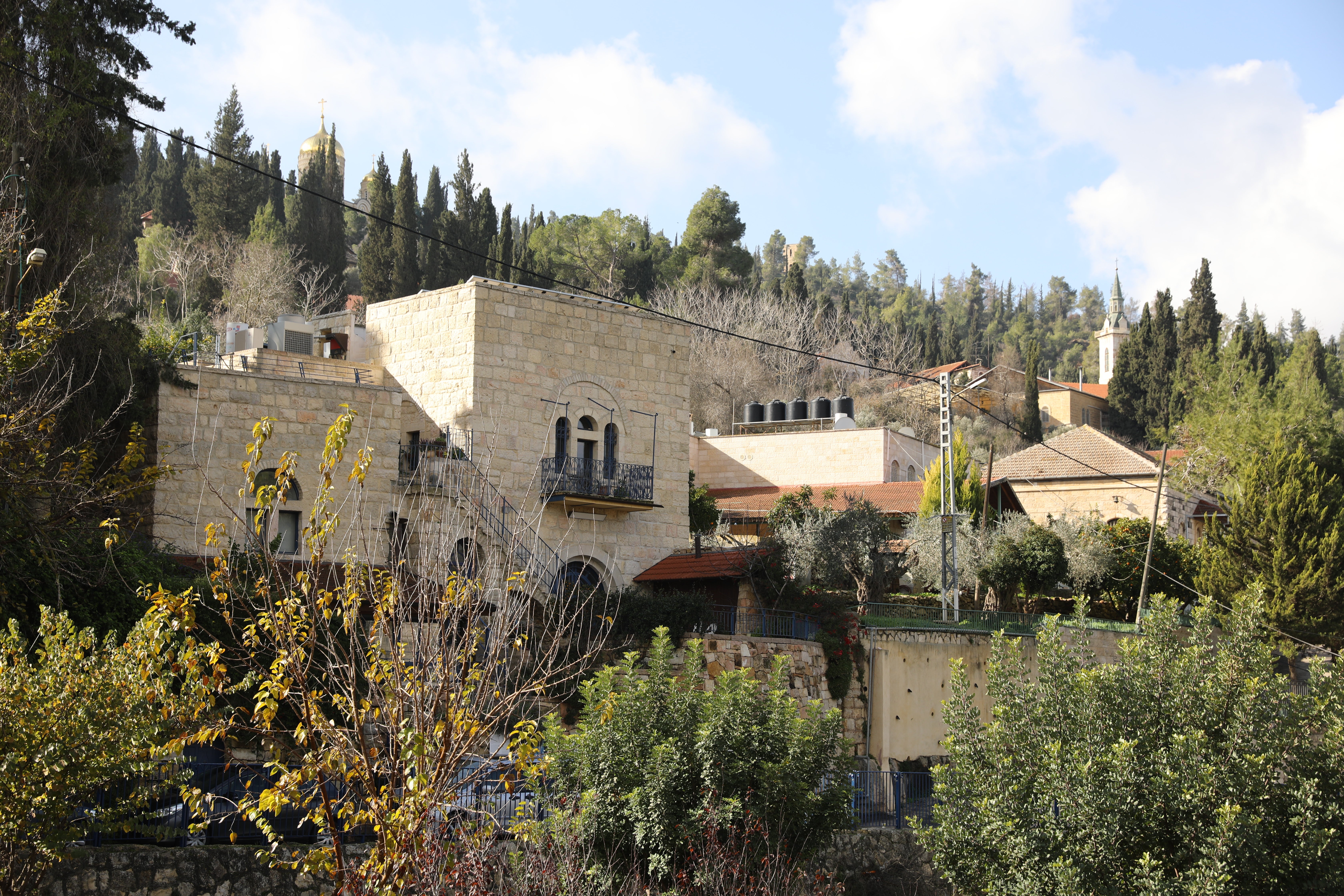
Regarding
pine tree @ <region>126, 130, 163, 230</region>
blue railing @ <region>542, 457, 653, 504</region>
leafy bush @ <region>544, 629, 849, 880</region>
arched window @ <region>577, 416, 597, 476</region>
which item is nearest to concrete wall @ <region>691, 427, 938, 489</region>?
blue railing @ <region>542, 457, 653, 504</region>

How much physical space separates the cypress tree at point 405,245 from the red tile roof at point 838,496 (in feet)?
68.9

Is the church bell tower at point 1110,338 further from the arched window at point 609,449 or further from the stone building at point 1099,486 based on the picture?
the arched window at point 609,449

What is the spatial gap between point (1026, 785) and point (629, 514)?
14.4 meters

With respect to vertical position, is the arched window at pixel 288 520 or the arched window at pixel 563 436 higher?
the arched window at pixel 563 436

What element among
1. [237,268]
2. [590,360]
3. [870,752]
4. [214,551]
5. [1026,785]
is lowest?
[870,752]

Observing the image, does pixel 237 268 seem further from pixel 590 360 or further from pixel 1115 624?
pixel 1115 624

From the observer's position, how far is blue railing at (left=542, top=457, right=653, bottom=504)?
22719 mm

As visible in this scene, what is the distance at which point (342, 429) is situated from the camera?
7.50m

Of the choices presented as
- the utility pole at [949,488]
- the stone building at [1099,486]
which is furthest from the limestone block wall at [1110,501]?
the utility pole at [949,488]

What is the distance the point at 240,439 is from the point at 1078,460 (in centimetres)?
2870

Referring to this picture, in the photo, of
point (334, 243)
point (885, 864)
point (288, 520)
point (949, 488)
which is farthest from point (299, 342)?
point (334, 243)

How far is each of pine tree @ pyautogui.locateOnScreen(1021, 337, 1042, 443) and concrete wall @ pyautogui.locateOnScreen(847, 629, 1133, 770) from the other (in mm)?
31807

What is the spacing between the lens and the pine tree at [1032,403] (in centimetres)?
5609

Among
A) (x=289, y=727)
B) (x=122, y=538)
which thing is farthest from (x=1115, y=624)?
(x=122, y=538)
